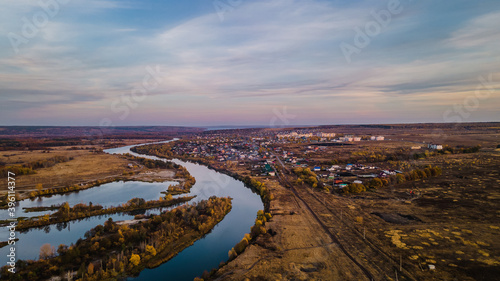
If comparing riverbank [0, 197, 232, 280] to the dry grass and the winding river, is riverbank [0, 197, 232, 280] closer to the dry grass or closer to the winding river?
the winding river

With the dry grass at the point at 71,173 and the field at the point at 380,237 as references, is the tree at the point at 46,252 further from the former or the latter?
the dry grass at the point at 71,173

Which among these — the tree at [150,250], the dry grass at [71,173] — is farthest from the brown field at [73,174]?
the tree at [150,250]

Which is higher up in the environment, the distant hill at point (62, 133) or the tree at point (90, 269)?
the distant hill at point (62, 133)

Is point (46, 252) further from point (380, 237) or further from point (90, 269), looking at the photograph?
point (380, 237)

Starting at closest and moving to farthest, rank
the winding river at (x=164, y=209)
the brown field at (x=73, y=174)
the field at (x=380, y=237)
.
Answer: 1. the field at (x=380, y=237)
2. the winding river at (x=164, y=209)
3. the brown field at (x=73, y=174)

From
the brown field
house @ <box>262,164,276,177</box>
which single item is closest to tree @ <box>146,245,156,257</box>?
house @ <box>262,164,276,177</box>

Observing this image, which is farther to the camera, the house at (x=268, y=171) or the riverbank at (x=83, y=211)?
the house at (x=268, y=171)

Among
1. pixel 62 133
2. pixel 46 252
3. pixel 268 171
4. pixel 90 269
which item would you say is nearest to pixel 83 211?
pixel 46 252

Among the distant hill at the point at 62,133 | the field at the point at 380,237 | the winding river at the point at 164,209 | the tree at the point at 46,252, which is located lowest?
the winding river at the point at 164,209

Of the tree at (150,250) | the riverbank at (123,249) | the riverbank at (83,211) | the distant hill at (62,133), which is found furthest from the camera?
the distant hill at (62,133)
